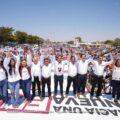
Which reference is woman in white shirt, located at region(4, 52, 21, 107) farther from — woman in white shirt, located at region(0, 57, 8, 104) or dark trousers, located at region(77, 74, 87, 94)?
dark trousers, located at region(77, 74, 87, 94)

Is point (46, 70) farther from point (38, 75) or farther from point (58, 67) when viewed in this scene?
point (58, 67)

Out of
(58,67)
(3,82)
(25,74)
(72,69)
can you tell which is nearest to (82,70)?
(72,69)

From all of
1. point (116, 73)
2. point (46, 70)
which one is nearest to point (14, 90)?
point (46, 70)

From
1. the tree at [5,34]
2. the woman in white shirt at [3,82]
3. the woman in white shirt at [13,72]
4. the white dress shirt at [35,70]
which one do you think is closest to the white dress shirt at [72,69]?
the white dress shirt at [35,70]

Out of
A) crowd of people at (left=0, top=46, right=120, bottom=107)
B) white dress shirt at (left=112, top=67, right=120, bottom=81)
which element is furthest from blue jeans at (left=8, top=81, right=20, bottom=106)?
white dress shirt at (left=112, top=67, right=120, bottom=81)

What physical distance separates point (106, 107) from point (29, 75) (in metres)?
2.79

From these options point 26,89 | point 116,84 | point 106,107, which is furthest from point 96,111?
point 26,89

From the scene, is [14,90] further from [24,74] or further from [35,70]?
[35,70]

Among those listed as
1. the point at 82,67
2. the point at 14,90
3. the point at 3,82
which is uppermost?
the point at 82,67

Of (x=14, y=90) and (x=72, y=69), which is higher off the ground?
(x=72, y=69)

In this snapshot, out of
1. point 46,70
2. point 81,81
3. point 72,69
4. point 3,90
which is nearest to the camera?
point 3,90

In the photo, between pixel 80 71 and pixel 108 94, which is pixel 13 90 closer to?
pixel 80 71

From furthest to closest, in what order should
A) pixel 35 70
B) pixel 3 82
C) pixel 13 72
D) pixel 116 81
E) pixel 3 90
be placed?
pixel 116 81 → pixel 35 70 → pixel 3 90 → pixel 3 82 → pixel 13 72

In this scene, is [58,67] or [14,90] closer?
[14,90]
